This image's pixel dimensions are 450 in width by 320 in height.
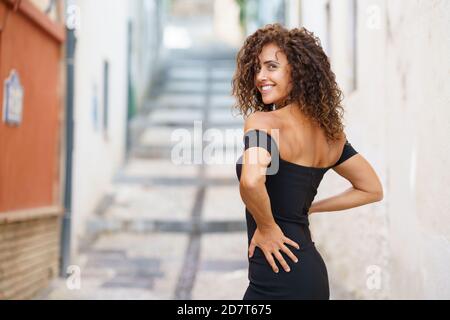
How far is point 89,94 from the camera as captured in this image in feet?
25.6

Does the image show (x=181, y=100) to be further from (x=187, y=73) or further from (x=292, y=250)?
(x=292, y=250)

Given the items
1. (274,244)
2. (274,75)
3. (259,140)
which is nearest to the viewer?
(259,140)

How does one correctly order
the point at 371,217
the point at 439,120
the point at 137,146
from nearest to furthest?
the point at 439,120 → the point at 371,217 → the point at 137,146

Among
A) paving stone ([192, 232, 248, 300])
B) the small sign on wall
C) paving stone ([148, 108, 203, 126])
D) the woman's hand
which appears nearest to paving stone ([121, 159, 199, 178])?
paving stone ([148, 108, 203, 126])

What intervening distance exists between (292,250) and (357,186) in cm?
55

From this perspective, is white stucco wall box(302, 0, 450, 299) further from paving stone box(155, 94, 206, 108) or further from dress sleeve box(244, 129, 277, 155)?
paving stone box(155, 94, 206, 108)

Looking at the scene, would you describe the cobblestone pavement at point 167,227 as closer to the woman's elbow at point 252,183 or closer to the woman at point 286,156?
the woman at point 286,156

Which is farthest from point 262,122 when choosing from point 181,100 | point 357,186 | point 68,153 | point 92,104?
point 181,100

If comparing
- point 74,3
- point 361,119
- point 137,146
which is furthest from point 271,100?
point 137,146

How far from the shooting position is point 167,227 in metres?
7.82

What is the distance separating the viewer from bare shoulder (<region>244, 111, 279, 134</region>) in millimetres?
1938

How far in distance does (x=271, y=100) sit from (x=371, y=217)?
2719 mm

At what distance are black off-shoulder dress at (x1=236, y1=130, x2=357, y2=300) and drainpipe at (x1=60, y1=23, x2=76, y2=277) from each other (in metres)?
4.60
